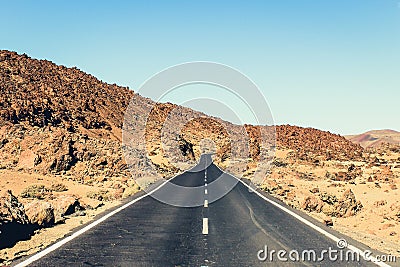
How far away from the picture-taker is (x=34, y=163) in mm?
32094

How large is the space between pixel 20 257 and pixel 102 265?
6.02 feet

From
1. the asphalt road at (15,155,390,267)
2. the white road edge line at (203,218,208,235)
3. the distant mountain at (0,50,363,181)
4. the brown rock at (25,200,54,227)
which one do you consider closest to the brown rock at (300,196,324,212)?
the asphalt road at (15,155,390,267)

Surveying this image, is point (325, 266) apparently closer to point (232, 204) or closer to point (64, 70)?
point (232, 204)

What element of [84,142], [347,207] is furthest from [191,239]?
[84,142]

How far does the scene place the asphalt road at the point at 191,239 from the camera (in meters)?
7.73

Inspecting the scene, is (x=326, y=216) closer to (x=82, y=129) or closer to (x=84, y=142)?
(x=84, y=142)

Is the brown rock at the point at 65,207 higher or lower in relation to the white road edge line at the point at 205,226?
higher

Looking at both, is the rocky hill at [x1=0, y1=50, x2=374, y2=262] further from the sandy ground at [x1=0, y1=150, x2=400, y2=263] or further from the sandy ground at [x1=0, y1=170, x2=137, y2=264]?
the sandy ground at [x1=0, y1=150, x2=400, y2=263]

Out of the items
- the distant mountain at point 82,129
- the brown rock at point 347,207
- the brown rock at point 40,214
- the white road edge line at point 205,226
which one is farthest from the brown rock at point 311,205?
the distant mountain at point 82,129

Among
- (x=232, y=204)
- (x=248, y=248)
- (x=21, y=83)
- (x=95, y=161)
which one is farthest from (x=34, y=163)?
(x=21, y=83)

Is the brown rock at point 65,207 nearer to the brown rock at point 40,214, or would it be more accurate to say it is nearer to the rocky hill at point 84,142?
the rocky hill at point 84,142

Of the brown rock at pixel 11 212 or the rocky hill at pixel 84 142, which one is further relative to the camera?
the rocky hill at pixel 84 142

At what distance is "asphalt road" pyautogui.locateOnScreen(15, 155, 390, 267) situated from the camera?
25.4 ft

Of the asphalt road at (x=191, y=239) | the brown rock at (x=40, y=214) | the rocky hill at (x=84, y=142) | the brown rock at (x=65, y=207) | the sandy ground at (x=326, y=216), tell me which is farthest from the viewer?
the rocky hill at (x=84, y=142)
